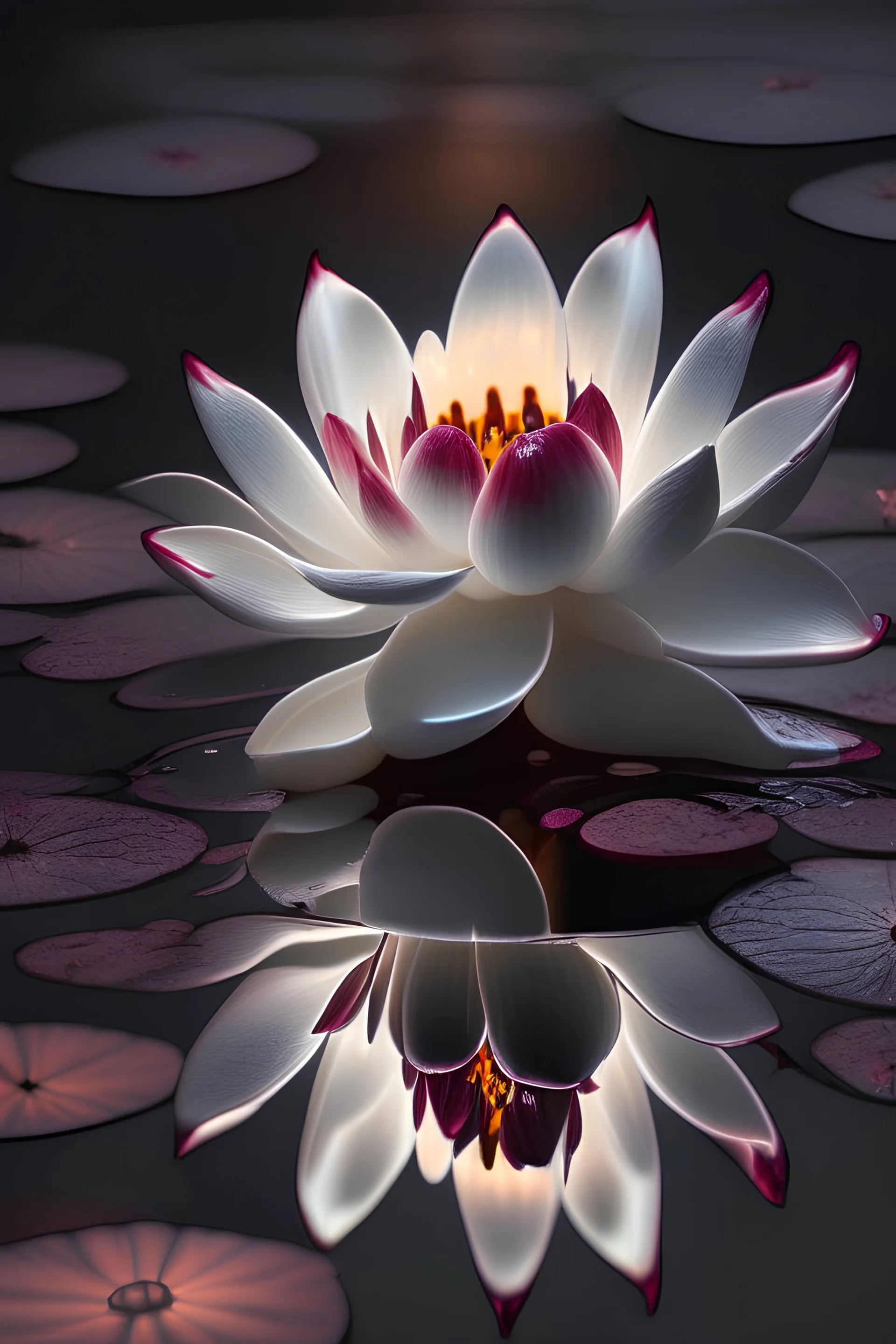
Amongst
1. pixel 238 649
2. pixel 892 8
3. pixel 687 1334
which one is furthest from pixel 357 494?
pixel 892 8

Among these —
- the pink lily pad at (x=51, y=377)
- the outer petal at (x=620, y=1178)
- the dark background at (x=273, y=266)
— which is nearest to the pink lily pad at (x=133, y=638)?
the dark background at (x=273, y=266)

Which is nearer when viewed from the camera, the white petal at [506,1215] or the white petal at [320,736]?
the white petal at [506,1215]

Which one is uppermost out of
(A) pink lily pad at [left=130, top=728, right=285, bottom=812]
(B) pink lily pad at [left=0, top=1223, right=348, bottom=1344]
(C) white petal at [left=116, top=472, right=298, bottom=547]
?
(C) white petal at [left=116, top=472, right=298, bottom=547]

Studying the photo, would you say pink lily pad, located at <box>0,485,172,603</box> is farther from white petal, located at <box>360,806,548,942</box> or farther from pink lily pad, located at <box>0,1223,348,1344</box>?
pink lily pad, located at <box>0,1223,348,1344</box>

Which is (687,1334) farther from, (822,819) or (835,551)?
(835,551)

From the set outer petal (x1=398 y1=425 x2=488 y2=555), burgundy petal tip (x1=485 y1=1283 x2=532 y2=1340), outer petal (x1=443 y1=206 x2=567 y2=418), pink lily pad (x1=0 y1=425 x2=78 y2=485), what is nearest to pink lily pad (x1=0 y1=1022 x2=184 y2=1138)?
burgundy petal tip (x1=485 y1=1283 x2=532 y2=1340)

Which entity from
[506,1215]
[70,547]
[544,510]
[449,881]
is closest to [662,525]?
[544,510]

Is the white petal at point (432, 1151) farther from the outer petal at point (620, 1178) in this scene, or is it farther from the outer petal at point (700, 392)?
the outer petal at point (700, 392)

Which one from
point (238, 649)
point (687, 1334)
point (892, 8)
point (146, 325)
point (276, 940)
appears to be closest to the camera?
point (687, 1334)
